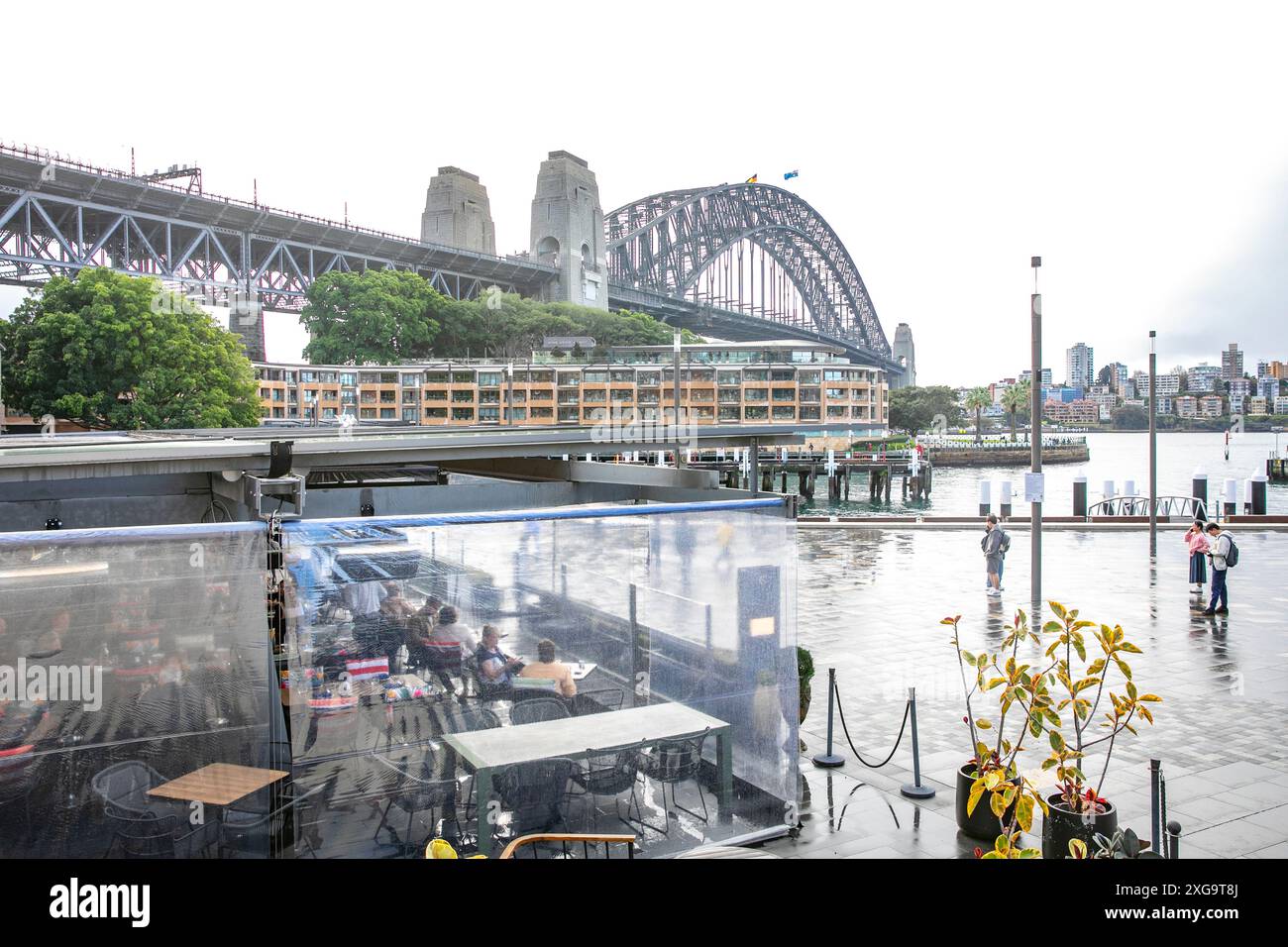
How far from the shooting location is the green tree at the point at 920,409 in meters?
150

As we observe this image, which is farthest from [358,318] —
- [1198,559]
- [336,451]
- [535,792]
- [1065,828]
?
[1065,828]

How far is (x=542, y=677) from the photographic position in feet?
20.8

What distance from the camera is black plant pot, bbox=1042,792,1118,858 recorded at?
6.61 metres

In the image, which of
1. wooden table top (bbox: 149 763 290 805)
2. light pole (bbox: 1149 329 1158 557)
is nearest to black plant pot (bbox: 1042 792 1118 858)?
wooden table top (bbox: 149 763 290 805)

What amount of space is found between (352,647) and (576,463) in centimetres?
643

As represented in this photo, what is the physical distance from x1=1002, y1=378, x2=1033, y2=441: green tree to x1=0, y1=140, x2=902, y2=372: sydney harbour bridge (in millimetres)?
27909

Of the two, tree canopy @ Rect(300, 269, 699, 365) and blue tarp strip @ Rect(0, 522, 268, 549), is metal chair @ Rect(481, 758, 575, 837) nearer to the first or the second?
blue tarp strip @ Rect(0, 522, 268, 549)

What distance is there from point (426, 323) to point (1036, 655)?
92.6 metres

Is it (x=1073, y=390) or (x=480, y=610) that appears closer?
(x=480, y=610)

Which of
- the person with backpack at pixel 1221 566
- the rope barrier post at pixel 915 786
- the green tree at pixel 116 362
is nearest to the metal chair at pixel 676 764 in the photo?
the rope barrier post at pixel 915 786

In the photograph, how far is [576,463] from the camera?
12023 mm

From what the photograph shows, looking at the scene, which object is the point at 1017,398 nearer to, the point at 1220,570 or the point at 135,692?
the point at 1220,570
